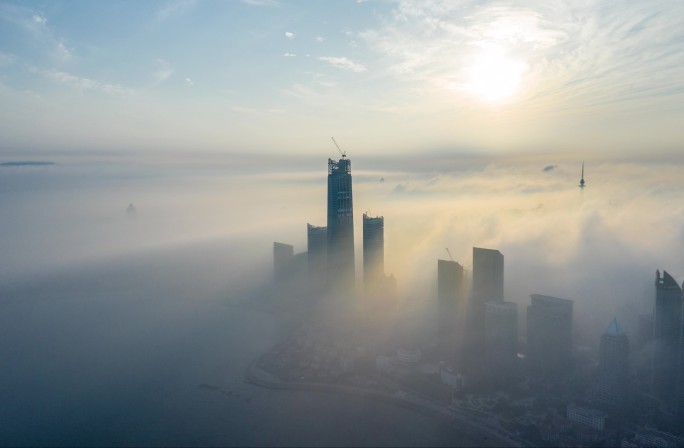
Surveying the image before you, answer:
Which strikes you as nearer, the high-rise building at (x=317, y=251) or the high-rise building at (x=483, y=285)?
the high-rise building at (x=483, y=285)

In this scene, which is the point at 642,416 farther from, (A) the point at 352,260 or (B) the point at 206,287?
(B) the point at 206,287

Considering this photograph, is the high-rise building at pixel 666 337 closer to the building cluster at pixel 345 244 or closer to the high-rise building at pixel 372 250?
the building cluster at pixel 345 244

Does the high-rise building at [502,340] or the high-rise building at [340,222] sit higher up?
the high-rise building at [340,222]

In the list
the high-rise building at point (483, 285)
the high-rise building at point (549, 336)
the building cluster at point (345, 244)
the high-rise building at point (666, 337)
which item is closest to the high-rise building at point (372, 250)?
the building cluster at point (345, 244)

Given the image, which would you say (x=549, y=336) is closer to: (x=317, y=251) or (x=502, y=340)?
(x=502, y=340)

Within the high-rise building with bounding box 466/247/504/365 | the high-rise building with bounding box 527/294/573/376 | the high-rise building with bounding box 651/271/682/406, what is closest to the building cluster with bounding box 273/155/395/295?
the high-rise building with bounding box 466/247/504/365

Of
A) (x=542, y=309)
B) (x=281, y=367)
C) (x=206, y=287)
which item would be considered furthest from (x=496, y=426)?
(x=206, y=287)

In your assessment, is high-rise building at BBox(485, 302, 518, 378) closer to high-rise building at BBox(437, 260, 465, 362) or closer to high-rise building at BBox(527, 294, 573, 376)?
high-rise building at BBox(527, 294, 573, 376)
